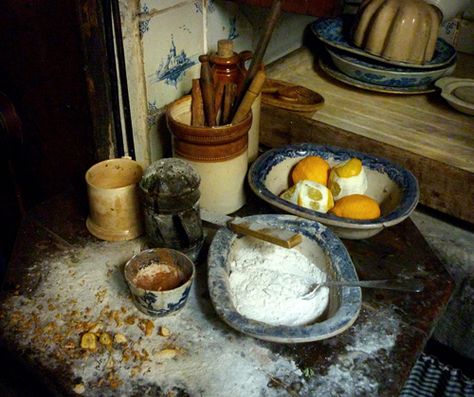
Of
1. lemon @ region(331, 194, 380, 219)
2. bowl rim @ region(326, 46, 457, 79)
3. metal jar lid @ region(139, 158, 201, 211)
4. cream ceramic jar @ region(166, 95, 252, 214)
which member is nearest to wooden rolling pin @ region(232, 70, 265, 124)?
cream ceramic jar @ region(166, 95, 252, 214)

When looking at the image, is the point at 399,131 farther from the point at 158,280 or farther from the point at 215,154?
the point at 158,280

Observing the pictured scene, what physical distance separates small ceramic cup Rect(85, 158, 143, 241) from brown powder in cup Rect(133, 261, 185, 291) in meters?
0.13

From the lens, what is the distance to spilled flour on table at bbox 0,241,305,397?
2.26 feet

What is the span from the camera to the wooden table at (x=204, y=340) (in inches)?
27.3

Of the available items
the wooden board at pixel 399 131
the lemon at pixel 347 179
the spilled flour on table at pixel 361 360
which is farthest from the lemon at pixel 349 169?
the spilled flour on table at pixel 361 360

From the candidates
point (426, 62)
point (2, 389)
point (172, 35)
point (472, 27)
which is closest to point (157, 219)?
point (172, 35)

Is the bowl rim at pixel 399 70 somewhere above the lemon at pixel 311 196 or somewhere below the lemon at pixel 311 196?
above

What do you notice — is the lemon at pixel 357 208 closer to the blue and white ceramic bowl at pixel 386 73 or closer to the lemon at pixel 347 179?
the lemon at pixel 347 179

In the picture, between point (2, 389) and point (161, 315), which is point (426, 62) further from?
point (2, 389)

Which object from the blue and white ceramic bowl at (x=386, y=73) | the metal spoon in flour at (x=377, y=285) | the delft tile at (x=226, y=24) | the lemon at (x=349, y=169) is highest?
the delft tile at (x=226, y=24)

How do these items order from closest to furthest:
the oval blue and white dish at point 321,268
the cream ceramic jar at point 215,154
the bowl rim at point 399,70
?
the oval blue and white dish at point 321,268 < the cream ceramic jar at point 215,154 < the bowl rim at point 399,70

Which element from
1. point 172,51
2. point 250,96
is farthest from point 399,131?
point 172,51

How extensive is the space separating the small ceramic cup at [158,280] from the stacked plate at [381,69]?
709mm

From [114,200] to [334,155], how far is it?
1.45 ft
